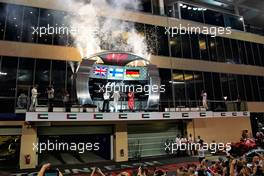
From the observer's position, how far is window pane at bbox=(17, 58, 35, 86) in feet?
48.0

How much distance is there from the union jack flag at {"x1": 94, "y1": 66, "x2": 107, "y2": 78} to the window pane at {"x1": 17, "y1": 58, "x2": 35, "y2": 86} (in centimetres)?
411

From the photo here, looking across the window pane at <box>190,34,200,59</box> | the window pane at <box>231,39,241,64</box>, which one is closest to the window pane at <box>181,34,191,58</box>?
the window pane at <box>190,34,200,59</box>

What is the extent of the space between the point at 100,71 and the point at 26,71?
15.7 feet

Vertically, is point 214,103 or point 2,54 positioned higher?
point 2,54

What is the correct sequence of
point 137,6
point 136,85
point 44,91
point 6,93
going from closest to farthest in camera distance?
point 6,93 < point 44,91 < point 136,85 < point 137,6

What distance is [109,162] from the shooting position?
1532 centimetres

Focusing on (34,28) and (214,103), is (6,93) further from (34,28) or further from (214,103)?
(214,103)

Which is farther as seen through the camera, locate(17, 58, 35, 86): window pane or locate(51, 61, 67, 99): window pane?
locate(51, 61, 67, 99): window pane

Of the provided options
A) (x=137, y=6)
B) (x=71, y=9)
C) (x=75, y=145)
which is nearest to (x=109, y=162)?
(x=75, y=145)

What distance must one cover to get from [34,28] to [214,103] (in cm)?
1578

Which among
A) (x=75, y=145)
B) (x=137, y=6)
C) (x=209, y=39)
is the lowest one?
(x=75, y=145)

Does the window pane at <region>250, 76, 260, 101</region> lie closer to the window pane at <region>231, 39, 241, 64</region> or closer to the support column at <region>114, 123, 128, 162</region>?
the window pane at <region>231, 39, 241, 64</region>

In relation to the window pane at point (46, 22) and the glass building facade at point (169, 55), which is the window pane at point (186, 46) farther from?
the window pane at point (46, 22)

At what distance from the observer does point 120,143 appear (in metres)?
16.0
